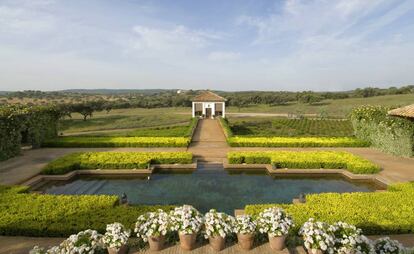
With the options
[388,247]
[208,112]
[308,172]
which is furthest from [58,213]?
[208,112]

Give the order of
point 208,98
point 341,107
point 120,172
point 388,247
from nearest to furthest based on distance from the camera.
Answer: point 388,247 → point 120,172 → point 208,98 → point 341,107

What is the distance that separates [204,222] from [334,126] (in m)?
48.1

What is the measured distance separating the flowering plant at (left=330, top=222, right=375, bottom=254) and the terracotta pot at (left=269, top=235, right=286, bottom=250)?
119 centimetres

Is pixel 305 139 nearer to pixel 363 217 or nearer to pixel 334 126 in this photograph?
pixel 363 217

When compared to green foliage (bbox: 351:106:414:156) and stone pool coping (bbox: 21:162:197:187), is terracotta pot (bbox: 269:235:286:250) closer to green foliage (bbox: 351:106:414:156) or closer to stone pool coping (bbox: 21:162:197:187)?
stone pool coping (bbox: 21:162:197:187)

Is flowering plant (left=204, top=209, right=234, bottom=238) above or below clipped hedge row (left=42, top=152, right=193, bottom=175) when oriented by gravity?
above

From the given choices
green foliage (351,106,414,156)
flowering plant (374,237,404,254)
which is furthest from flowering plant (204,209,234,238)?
green foliage (351,106,414,156)

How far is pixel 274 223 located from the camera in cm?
711

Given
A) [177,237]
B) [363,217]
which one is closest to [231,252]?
[177,237]

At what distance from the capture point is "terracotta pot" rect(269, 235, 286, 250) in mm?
7109

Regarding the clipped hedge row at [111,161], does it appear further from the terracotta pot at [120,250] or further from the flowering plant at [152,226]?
the terracotta pot at [120,250]

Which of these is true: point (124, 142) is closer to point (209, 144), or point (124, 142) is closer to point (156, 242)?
point (209, 144)

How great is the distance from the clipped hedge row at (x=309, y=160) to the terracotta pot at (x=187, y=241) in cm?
1296

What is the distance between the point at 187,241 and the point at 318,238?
121 inches
